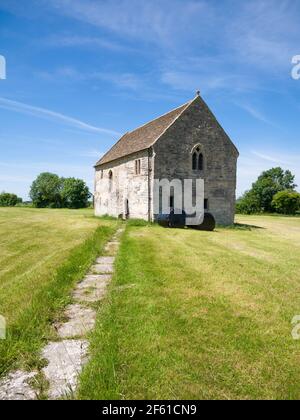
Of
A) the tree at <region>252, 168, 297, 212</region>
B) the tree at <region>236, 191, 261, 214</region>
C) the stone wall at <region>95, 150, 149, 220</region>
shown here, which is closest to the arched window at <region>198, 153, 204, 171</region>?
the stone wall at <region>95, 150, 149, 220</region>

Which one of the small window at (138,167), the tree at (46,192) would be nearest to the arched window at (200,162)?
the small window at (138,167)

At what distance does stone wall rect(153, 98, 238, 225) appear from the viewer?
1001 inches

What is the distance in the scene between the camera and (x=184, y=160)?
2608cm

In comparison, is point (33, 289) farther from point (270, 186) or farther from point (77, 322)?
point (270, 186)

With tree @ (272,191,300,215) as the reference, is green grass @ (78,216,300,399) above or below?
below

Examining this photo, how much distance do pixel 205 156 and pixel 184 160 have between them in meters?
2.11

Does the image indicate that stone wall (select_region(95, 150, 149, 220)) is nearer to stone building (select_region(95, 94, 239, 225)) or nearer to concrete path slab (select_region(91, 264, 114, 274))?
stone building (select_region(95, 94, 239, 225))

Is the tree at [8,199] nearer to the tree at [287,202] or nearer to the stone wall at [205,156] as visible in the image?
the tree at [287,202]

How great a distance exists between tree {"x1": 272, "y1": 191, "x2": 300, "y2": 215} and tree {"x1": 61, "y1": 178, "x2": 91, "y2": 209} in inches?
1910

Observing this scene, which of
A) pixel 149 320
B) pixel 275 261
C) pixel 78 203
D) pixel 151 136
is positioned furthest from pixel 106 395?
pixel 78 203

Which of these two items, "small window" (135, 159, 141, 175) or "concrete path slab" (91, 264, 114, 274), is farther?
"small window" (135, 159, 141, 175)

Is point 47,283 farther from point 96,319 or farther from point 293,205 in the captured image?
point 293,205

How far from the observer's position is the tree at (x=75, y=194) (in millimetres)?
88688

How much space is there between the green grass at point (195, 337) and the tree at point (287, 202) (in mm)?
68996
